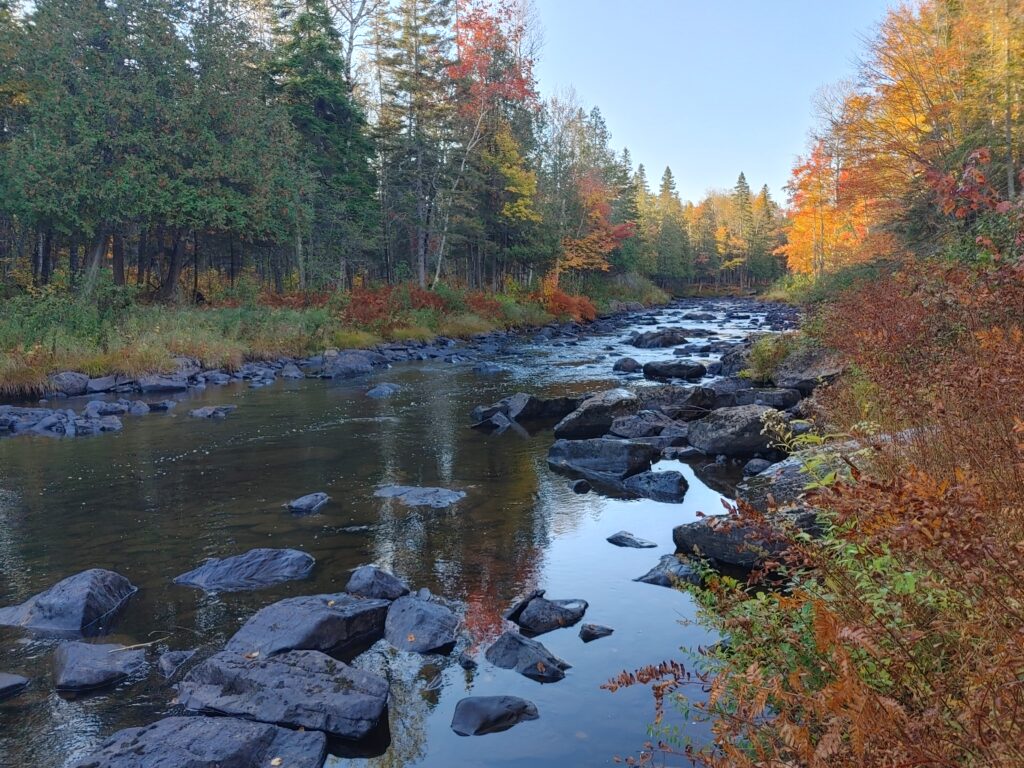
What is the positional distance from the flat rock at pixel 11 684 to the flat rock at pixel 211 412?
32.5 ft

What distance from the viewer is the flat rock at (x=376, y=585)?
6039mm

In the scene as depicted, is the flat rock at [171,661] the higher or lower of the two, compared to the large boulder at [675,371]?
lower

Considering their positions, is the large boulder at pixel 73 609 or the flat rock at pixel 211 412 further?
the flat rock at pixel 211 412

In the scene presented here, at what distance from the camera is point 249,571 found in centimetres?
653

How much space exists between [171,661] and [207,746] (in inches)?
55.0

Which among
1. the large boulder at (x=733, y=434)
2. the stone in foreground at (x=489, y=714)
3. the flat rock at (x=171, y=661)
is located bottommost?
the stone in foreground at (x=489, y=714)

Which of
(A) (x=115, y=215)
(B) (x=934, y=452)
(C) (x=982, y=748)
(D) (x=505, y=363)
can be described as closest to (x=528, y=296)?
(D) (x=505, y=363)

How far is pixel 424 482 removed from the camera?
9852mm

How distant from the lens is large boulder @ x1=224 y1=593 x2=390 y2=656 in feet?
16.7

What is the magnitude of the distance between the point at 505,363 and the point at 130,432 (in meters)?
12.4

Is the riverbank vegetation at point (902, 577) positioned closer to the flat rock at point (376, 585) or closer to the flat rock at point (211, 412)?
the flat rock at point (376, 585)

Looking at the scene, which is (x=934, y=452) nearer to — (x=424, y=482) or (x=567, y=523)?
(x=567, y=523)

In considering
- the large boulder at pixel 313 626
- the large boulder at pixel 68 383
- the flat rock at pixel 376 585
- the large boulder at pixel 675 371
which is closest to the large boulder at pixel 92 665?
the large boulder at pixel 313 626

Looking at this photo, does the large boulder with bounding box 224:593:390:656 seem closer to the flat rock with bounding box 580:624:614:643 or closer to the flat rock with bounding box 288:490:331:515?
the flat rock with bounding box 580:624:614:643
